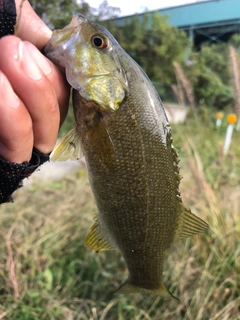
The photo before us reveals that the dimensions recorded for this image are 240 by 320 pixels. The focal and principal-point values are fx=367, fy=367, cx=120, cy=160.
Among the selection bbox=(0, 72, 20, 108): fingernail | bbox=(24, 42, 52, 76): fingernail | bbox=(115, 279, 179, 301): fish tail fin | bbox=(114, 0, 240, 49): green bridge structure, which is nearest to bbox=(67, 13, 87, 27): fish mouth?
bbox=(24, 42, 52, 76): fingernail

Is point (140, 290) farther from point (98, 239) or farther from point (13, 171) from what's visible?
point (13, 171)

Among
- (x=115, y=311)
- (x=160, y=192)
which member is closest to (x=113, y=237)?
(x=160, y=192)

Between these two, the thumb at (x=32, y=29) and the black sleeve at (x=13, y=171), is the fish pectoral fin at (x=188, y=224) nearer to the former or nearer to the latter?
the black sleeve at (x=13, y=171)

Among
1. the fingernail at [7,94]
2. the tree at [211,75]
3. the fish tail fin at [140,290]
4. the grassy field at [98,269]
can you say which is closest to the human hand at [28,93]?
the fingernail at [7,94]

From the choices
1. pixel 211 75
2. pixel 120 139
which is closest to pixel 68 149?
pixel 120 139

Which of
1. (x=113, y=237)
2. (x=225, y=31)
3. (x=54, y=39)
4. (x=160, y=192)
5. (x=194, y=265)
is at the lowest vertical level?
(x=225, y=31)

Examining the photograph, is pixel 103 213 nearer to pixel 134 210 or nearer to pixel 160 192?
pixel 134 210
